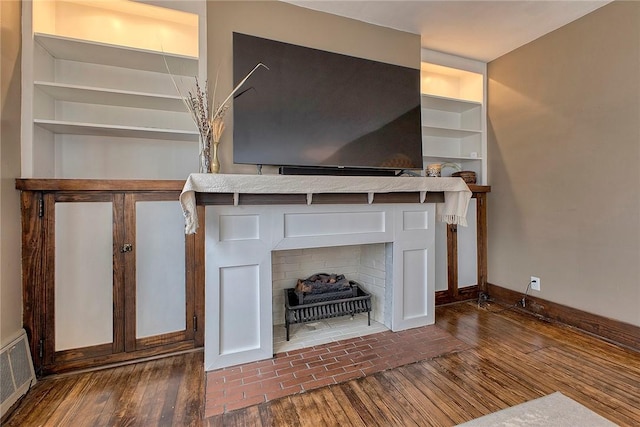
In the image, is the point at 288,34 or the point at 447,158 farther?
the point at 447,158

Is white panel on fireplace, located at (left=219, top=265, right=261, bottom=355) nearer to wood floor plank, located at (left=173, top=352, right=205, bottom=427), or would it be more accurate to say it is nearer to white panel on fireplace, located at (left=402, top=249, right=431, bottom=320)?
wood floor plank, located at (left=173, top=352, right=205, bottom=427)

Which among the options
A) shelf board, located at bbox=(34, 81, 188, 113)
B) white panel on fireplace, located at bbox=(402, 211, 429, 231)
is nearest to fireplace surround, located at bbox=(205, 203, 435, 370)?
white panel on fireplace, located at bbox=(402, 211, 429, 231)

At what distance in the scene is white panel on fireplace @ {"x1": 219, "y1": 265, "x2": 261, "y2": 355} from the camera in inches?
79.9

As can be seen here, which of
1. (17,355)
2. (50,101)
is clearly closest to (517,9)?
(50,101)

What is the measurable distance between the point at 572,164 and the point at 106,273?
3869mm

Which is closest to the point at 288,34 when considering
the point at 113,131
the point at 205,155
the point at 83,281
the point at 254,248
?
the point at 205,155

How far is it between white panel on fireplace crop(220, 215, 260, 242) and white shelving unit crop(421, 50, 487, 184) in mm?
2064

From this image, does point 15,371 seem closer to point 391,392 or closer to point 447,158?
point 391,392

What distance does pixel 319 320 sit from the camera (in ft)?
8.64

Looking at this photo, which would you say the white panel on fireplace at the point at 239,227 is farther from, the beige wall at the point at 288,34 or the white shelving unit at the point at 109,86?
the white shelving unit at the point at 109,86

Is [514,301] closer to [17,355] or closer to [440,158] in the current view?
[440,158]

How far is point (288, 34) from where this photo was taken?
2.38 metres

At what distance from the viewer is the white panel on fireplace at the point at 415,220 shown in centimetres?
256

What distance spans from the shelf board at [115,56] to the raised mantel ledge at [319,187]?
3.42ft
